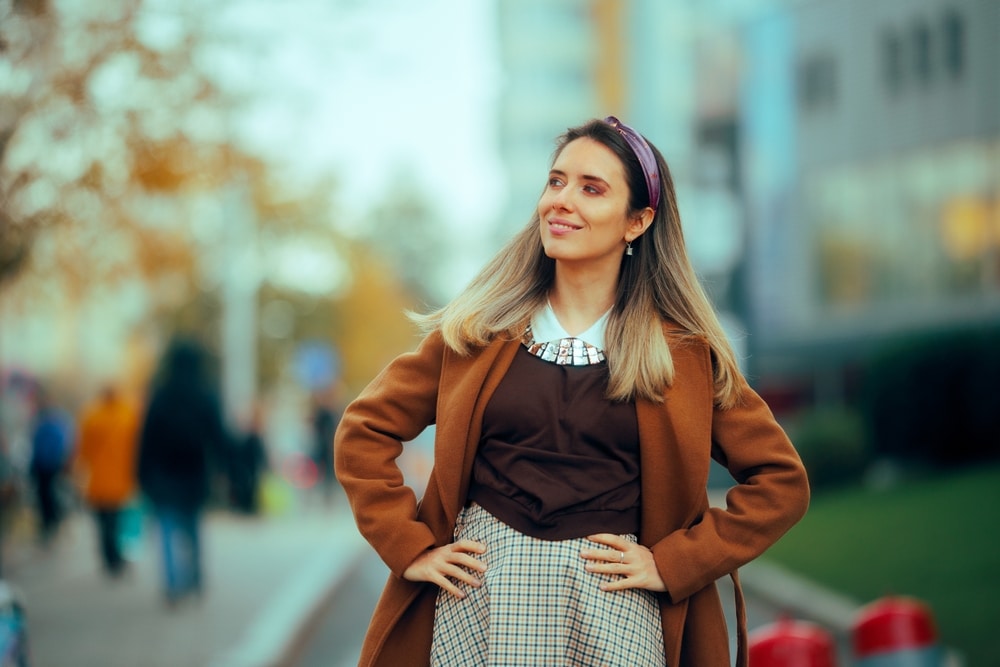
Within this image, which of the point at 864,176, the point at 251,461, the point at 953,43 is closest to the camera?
the point at 251,461

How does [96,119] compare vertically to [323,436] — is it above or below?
above

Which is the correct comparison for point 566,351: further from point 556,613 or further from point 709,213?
point 709,213

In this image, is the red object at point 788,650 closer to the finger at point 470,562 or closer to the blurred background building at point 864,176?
the finger at point 470,562

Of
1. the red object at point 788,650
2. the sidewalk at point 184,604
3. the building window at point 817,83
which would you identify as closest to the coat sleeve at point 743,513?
the red object at point 788,650

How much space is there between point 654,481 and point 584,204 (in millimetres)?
647

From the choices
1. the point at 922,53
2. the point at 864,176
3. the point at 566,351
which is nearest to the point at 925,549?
the point at 566,351

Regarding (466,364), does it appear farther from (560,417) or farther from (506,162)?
(506,162)

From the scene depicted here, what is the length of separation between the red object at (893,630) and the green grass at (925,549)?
7.97ft

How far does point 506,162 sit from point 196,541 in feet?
240

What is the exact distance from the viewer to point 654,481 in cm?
288

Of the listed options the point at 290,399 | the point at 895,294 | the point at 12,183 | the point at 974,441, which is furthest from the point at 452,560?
the point at 290,399

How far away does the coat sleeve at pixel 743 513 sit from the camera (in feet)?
9.32

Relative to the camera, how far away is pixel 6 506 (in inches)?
694

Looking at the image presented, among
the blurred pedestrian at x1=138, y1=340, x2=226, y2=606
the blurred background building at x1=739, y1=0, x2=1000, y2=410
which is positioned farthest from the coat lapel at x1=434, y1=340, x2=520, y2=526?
the blurred background building at x1=739, y1=0, x2=1000, y2=410
